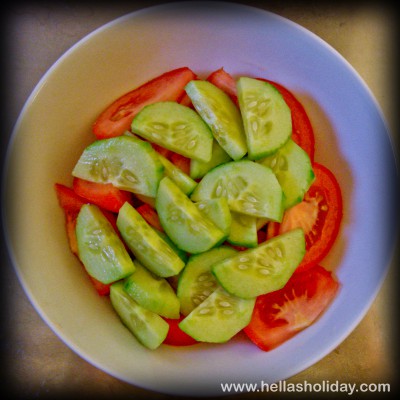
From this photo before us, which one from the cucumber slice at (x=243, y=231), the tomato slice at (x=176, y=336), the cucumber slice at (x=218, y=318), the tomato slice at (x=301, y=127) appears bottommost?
the tomato slice at (x=176, y=336)

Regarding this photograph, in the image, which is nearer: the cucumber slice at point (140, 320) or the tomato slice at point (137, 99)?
the cucumber slice at point (140, 320)

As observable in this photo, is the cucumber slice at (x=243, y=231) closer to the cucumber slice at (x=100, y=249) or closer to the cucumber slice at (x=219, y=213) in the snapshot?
the cucumber slice at (x=219, y=213)

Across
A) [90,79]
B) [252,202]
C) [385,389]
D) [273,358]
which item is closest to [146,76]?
[90,79]

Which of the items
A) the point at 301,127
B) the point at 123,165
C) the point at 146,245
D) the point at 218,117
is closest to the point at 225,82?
the point at 218,117

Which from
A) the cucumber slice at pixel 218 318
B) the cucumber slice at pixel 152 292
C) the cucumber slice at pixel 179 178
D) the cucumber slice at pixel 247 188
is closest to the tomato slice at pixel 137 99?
the cucumber slice at pixel 179 178

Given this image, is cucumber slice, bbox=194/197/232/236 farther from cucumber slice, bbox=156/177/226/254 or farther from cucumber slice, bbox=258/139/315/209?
cucumber slice, bbox=258/139/315/209
